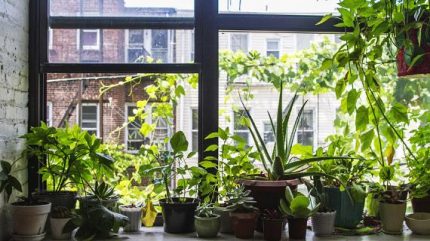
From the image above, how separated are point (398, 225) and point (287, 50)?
0.99 m

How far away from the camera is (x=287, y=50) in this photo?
2.31m

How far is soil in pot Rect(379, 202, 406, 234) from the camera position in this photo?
6.63ft

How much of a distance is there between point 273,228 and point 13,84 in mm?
1291

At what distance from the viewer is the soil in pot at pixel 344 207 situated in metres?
2.04

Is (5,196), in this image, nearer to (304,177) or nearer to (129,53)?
(129,53)

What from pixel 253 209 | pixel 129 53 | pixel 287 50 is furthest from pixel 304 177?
pixel 129 53

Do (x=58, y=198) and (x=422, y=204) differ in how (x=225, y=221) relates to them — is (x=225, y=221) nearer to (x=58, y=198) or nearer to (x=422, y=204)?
(x=58, y=198)

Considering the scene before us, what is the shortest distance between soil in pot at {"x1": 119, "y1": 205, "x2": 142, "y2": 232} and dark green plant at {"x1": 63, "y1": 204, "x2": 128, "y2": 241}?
0.37 ft

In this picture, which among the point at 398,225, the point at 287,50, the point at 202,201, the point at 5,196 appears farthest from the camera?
the point at 287,50

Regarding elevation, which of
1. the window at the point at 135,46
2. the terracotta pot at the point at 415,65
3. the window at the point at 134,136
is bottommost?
the window at the point at 134,136

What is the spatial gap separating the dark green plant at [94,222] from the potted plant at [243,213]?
0.47 metres

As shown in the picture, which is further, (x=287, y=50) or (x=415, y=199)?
(x=287, y=50)

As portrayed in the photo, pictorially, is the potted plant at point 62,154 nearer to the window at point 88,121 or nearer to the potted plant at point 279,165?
the window at point 88,121

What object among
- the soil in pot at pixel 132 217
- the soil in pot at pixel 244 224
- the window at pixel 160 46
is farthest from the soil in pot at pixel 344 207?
the window at pixel 160 46
